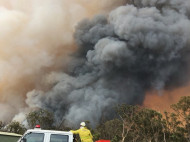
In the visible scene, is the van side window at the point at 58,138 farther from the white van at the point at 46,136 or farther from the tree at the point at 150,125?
the tree at the point at 150,125

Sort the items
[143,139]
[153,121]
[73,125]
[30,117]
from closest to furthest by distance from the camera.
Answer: [153,121] < [143,139] < [30,117] < [73,125]

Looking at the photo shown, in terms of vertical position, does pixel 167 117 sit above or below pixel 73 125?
below

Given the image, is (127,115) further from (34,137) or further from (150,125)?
(34,137)

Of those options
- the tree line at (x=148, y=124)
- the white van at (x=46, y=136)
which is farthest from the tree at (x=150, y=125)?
the white van at (x=46, y=136)

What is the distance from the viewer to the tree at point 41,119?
230ft

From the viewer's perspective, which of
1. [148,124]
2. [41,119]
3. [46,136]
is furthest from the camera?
[41,119]

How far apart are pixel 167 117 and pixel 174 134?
4.05m

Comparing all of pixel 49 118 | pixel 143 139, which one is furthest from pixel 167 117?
pixel 49 118

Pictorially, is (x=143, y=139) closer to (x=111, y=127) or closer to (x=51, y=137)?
(x=111, y=127)

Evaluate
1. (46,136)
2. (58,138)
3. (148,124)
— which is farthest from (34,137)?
(148,124)

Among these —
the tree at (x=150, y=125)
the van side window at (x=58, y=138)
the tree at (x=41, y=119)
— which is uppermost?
the tree at (x=41, y=119)

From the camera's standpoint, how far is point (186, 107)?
50156mm

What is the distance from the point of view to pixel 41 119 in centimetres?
7100

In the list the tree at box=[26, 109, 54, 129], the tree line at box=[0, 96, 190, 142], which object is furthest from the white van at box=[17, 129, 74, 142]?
the tree at box=[26, 109, 54, 129]
